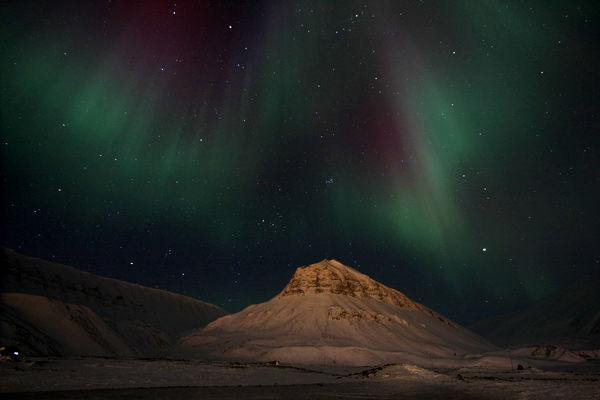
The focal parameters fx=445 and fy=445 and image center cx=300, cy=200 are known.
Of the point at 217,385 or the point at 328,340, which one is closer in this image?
→ the point at 217,385

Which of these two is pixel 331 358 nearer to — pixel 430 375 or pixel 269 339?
pixel 269 339

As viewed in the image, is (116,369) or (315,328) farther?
(315,328)

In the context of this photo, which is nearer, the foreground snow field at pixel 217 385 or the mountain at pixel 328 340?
the foreground snow field at pixel 217 385

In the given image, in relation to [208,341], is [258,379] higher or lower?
lower

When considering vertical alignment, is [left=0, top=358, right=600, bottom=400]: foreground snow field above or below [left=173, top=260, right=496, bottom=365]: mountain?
below

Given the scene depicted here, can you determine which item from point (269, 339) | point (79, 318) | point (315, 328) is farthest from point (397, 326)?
point (79, 318)

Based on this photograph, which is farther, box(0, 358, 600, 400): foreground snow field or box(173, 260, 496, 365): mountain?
box(173, 260, 496, 365): mountain

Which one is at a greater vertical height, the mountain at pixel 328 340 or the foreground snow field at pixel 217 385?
the mountain at pixel 328 340

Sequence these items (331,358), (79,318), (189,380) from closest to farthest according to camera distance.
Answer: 1. (189,380)
2. (79,318)
3. (331,358)

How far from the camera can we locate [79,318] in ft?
324

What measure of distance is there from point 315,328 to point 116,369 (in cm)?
13316

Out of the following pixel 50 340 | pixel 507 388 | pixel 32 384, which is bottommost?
pixel 507 388

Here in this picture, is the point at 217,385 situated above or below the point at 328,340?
below

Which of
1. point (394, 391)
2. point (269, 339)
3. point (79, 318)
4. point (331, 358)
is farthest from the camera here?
point (269, 339)
